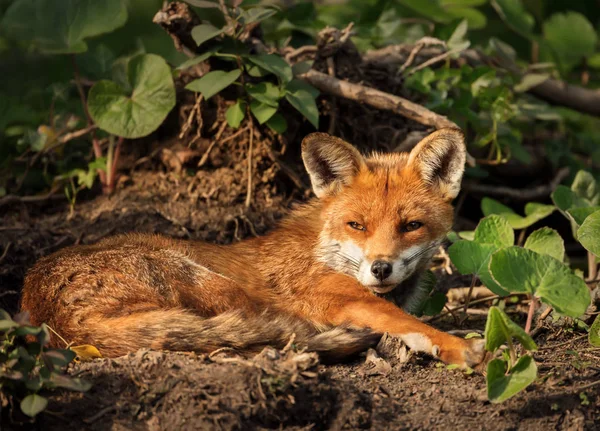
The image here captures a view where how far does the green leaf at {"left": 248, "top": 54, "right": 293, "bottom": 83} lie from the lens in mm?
5348

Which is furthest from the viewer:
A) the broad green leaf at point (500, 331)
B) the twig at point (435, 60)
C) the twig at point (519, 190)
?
the twig at point (519, 190)

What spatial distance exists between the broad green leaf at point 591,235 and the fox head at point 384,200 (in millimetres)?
844

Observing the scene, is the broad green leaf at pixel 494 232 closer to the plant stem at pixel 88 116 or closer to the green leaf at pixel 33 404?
the green leaf at pixel 33 404

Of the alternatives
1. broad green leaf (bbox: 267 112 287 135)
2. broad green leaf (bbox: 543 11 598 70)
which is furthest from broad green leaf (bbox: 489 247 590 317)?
broad green leaf (bbox: 543 11 598 70)

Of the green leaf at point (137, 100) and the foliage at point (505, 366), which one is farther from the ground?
the green leaf at point (137, 100)

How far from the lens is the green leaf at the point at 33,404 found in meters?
3.17

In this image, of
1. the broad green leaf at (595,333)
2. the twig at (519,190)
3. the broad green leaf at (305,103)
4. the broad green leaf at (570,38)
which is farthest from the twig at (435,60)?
the broad green leaf at (595,333)

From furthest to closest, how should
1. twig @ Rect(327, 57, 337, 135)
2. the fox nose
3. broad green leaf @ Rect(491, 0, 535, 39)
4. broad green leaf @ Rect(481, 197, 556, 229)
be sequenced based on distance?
broad green leaf @ Rect(491, 0, 535, 39)
twig @ Rect(327, 57, 337, 135)
broad green leaf @ Rect(481, 197, 556, 229)
the fox nose

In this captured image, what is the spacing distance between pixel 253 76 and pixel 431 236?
79.2 inches

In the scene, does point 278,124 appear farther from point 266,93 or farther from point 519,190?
point 519,190

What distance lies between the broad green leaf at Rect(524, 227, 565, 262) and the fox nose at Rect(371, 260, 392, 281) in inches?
38.6

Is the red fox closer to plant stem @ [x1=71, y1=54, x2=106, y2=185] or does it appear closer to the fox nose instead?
the fox nose

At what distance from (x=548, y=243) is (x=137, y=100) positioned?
3266 millimetres

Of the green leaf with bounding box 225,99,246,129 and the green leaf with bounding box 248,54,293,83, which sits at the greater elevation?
the green leaf with bounding box 248,54,293,83
